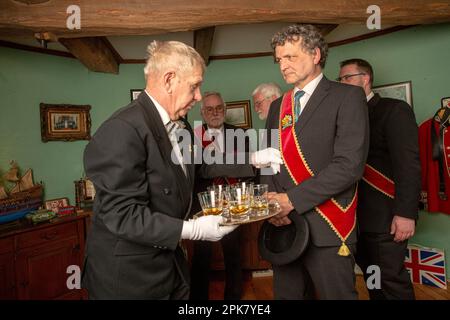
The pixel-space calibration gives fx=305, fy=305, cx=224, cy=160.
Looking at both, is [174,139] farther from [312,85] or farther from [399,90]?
[399,90]

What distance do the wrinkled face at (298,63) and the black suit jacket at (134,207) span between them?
0.71m

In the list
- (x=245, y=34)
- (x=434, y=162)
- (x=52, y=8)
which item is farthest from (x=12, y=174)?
(x=434, y=162)

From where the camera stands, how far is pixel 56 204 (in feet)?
9.88

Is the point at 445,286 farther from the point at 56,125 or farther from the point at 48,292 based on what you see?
the point at 56,125

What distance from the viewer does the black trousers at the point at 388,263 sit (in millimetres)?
1815

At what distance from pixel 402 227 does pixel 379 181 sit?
296mm

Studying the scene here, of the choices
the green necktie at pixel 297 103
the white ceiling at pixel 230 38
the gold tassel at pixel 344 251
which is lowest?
the gold tassel at pixel 344 251

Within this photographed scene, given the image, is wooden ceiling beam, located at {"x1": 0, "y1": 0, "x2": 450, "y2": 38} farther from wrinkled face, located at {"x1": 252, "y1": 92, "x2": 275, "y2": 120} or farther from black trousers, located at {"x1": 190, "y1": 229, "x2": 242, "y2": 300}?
black trousers, located at {"x1": 190, "y1": 229, "x2": 242, "y2": 300}

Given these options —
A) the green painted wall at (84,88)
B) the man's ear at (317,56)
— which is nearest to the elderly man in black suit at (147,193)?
the man's ear at (317,56)

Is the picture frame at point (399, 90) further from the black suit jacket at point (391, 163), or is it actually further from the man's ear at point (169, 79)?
the man's ear at point (169, 79)

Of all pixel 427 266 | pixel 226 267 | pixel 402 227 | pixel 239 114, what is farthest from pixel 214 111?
pixel 427 266

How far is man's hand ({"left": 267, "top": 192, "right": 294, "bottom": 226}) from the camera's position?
140 centimetres

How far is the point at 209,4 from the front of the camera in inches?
84.8

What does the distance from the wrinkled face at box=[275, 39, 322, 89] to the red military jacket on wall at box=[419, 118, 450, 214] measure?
186 cm
